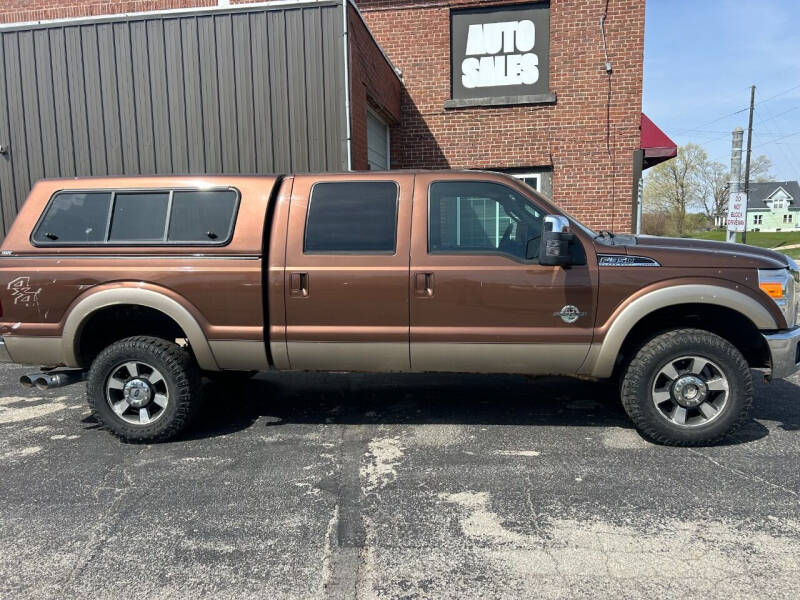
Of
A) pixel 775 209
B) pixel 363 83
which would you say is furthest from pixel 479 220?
pixel 775 209

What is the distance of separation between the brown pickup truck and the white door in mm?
5390

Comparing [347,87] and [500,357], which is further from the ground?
[347,87]

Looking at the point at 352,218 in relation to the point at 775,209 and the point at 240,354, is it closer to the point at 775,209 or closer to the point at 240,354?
the point at 240,354

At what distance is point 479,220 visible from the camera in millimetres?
3895

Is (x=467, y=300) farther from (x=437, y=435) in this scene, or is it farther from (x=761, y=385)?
(x=761, y=385)

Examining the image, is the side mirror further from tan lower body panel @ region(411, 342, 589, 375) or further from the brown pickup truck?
tan lower body panel @ region(411, 342, 589, 375)

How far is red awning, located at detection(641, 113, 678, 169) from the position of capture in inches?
396

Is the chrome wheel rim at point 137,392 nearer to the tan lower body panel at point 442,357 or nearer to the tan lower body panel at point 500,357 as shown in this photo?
the tan lower body panel at point 442,357

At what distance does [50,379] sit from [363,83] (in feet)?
18.5

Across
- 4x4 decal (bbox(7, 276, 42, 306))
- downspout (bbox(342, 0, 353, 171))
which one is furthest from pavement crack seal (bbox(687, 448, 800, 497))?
downspout (bbox(342, 0, 353, 171))

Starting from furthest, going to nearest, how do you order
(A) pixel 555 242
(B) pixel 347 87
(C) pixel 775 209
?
(C) pixel 775 209 → (B) pixel 347 87 → (A) pixel 555 242

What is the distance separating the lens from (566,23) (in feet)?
32.2

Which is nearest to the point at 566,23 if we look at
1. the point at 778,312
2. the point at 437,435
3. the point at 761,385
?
the point at 761,385

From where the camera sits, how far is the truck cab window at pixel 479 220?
12.5 ft
